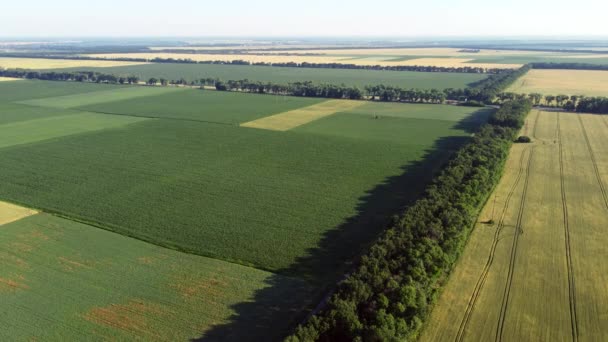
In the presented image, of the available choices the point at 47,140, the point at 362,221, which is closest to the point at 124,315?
the point at 362,221

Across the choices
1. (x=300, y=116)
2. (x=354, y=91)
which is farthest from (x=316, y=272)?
(x=354, y=91)

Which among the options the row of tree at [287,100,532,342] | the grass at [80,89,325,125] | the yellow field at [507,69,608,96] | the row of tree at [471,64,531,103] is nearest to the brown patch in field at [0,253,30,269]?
the row of tree at [287,100,532,342]

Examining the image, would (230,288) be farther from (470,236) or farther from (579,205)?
(579,205)

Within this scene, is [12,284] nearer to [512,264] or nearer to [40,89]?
[512,264]

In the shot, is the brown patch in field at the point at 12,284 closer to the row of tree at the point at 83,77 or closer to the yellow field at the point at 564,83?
the yellow field at the point at 564,83

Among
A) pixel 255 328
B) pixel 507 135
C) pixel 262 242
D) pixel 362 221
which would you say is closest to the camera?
pixel 255 328
